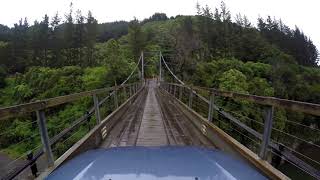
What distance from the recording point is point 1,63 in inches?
3209

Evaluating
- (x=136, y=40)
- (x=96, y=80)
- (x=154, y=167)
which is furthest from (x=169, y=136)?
(x=136, y=40)

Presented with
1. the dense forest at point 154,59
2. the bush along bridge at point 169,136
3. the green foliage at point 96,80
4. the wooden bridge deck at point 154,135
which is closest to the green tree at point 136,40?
the dense forest at point 154,59

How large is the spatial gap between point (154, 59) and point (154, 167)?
239 ft

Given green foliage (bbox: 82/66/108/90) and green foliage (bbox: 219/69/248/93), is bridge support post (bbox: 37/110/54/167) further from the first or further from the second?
green foliage (bbox: 82/66/108/90)

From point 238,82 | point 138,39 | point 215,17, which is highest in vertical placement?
point 215,17

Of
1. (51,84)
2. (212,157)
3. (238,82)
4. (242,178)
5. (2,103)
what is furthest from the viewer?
(2,103)

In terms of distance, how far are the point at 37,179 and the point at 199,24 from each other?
86.4 m

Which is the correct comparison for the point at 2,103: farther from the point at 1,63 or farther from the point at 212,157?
the point at 212,157

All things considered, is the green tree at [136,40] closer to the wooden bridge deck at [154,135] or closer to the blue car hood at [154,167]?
the wooden bridge deck at [154,135]

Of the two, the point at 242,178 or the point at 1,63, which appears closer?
the point at 242,178

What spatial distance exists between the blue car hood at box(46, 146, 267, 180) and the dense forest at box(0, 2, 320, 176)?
35.6 meters

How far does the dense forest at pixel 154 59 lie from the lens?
47.7 meters

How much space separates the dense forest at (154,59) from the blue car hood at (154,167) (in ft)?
117

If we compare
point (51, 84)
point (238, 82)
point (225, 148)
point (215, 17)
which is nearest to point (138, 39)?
point (215, 17)
